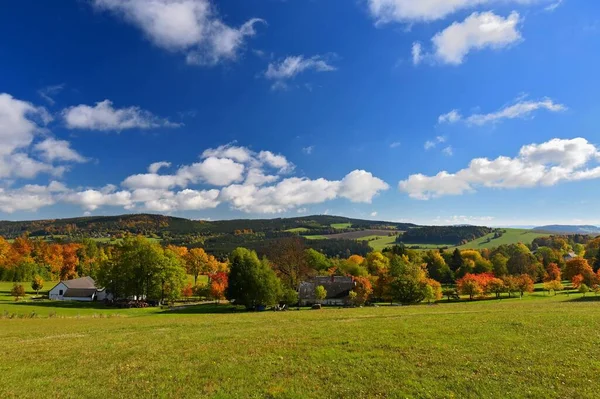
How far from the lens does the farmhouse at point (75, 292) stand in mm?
92500

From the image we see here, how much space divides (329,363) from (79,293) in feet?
329

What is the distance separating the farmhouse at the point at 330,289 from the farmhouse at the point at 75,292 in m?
54.2

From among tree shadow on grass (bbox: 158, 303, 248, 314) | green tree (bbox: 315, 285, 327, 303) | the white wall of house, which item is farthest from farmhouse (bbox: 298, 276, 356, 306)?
the white wall of house

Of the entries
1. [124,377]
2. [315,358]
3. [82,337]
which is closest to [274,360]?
[315,358]

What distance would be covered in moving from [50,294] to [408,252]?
115 metres

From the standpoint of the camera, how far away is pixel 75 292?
307ft

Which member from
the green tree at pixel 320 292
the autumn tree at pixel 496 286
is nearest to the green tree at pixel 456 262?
the autumn tree at pixel 496 286

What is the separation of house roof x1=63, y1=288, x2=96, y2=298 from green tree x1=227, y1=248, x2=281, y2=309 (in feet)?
173

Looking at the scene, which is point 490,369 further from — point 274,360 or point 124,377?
point 124,377

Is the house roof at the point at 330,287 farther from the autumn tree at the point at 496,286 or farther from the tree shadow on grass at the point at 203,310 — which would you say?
the autumn tree at the point at 496,286

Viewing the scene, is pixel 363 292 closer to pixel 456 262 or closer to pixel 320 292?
pixel 320 292

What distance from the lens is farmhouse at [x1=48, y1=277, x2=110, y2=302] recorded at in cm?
9250

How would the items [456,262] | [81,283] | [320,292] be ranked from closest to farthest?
[320,292] < [81,283] < [456,262]

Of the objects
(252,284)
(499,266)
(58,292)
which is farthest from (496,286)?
(58,292)
